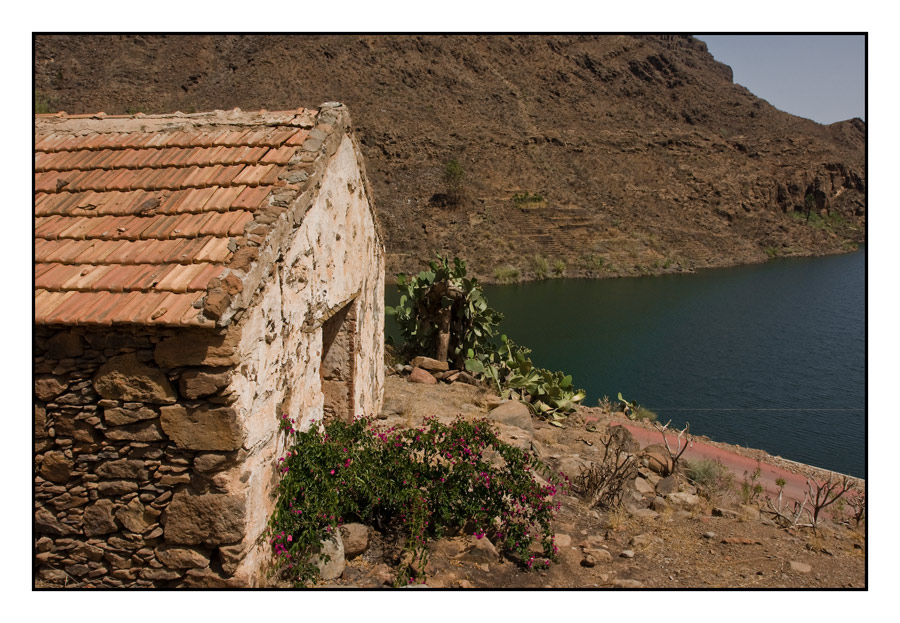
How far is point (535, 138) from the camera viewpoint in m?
49.0

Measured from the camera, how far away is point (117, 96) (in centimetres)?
5194

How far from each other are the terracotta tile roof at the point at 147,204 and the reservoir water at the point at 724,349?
7.88m

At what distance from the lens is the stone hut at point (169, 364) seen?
3.49m

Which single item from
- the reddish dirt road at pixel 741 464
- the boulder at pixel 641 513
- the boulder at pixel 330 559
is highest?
the boulder at pixel 330 559

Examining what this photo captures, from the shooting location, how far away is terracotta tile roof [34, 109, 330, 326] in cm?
354

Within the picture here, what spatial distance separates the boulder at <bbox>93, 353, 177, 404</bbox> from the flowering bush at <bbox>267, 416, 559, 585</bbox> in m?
0.87

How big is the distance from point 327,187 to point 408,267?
1190 inches

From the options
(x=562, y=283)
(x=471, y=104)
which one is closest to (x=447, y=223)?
(x=562, y=283)

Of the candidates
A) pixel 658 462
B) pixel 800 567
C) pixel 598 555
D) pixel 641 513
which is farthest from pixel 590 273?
pixel 598 555

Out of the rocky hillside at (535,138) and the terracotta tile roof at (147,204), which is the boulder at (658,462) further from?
the rocky hillside at (535,138)

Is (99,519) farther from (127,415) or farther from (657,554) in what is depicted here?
(657,554)

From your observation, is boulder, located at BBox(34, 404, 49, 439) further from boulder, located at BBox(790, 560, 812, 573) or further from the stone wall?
boulder, located at BBox(790, 560, 812, 573)

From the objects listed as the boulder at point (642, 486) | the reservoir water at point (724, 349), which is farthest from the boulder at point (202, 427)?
the reservoir water at point (724, 349)

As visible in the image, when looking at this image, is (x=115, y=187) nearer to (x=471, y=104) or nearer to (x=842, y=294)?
(x=842, y=294)
